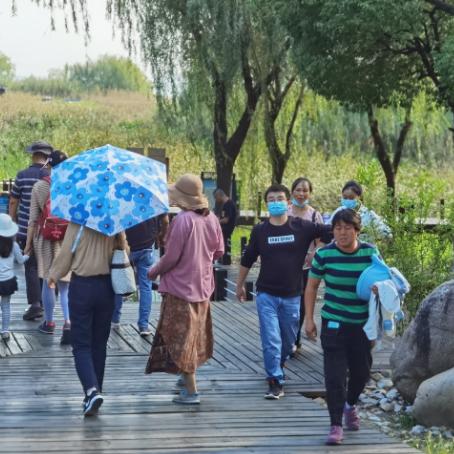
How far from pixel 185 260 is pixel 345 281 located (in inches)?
54.8

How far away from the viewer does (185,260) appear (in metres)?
8.55

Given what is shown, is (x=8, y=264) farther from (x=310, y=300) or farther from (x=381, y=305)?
(x=381, y=305)

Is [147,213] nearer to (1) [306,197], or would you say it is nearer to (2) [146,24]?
(1) [306,197]

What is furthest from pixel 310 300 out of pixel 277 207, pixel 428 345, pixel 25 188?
pixel 25 188

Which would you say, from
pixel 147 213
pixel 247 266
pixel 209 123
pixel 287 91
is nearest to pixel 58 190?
pixel 147 213

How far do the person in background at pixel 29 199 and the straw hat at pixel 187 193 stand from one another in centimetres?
317

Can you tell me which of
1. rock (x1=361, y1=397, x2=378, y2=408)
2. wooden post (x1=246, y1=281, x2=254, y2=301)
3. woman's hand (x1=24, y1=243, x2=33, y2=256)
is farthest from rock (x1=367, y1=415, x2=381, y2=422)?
wooden post (x1=246, y1=281, x2=254, y2=301)

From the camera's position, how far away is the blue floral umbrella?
8180mm

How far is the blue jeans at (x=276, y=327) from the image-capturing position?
9.02 meters

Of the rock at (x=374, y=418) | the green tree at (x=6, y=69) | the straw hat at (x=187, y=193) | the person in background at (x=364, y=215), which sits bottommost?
the rock at (x=374, y=418)

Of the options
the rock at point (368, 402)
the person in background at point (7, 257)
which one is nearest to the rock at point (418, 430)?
the rock at point (368, 402)

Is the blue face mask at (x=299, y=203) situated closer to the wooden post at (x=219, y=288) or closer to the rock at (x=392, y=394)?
the rock at (x=392, y=394)

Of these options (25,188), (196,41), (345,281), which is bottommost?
(345,281)

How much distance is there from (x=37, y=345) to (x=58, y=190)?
10.5ft
